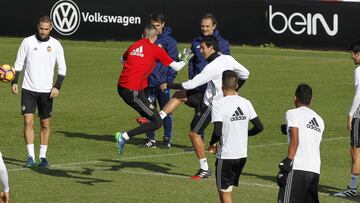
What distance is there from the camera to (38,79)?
764 inches

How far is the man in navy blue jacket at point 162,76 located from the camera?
2188 centimetres

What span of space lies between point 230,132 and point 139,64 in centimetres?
441

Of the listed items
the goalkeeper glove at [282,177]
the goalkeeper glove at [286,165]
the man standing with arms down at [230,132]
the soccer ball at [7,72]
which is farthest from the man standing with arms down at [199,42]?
the goalkeeper glove at [286,165]

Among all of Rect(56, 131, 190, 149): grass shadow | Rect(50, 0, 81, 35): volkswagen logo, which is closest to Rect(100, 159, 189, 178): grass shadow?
Rect(56, 131, 190, 149): grass shadow

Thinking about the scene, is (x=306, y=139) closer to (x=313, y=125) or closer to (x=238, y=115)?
(x=313, y=125)

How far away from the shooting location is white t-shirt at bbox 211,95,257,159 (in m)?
14.7

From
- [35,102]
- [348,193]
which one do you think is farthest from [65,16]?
[348,193]

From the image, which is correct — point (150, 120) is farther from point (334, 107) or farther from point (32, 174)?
point (334, 107)

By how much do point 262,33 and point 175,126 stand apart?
1306 cm

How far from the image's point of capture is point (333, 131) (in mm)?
24172

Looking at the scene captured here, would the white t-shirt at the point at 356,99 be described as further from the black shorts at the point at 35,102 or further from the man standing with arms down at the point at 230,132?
the black shorts at the point at 35,102

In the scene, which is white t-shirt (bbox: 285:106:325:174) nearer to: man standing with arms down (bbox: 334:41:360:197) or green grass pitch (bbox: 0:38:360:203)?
green grass pitch (bbox: 0:38:360:203)

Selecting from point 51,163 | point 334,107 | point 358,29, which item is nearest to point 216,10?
point 358,29

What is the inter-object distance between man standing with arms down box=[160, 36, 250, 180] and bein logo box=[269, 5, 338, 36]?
15.8 meters
